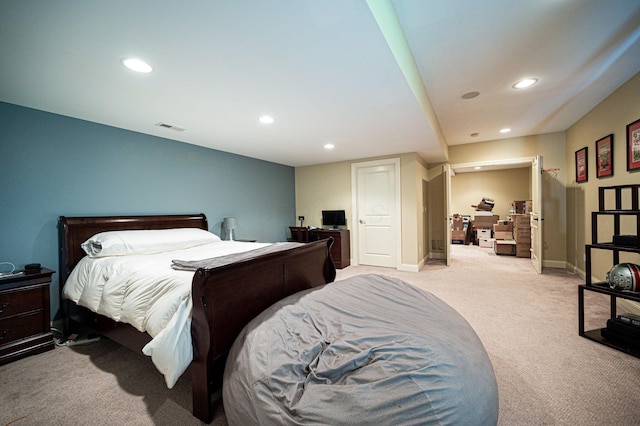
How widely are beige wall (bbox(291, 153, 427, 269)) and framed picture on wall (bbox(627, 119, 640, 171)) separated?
8.23ft

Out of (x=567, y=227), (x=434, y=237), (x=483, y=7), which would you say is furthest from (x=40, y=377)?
(x=567, y=227)

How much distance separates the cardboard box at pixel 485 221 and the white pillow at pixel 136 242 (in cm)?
780

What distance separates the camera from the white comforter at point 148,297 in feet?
4.56

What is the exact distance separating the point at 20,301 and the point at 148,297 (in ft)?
4.64

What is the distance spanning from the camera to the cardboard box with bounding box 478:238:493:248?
7413mm

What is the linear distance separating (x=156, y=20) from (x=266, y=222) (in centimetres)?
407

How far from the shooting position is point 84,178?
2820 millimetres

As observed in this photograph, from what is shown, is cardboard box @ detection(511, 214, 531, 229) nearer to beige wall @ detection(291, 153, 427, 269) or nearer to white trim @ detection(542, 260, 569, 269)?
white trim @ detection(542, 260, 569, 269)

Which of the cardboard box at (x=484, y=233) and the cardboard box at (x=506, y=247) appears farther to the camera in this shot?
the cardboard box at (x=484, y=233)

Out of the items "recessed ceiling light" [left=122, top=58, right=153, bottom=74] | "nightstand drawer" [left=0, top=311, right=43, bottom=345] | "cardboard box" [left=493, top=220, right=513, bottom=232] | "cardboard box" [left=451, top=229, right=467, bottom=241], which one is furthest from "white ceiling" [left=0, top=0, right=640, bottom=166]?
"cardboard box" [left=451, top=229, right=467, bottom=241]

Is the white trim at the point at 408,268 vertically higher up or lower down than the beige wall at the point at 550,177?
lower down

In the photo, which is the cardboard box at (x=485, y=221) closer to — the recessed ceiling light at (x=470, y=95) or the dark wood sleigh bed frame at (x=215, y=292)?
the recessed ceiling light at (x=470, y=95)

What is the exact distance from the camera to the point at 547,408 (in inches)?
58.5

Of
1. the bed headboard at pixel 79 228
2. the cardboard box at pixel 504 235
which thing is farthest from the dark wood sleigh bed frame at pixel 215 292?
the cardboard box at pixel 504 235
